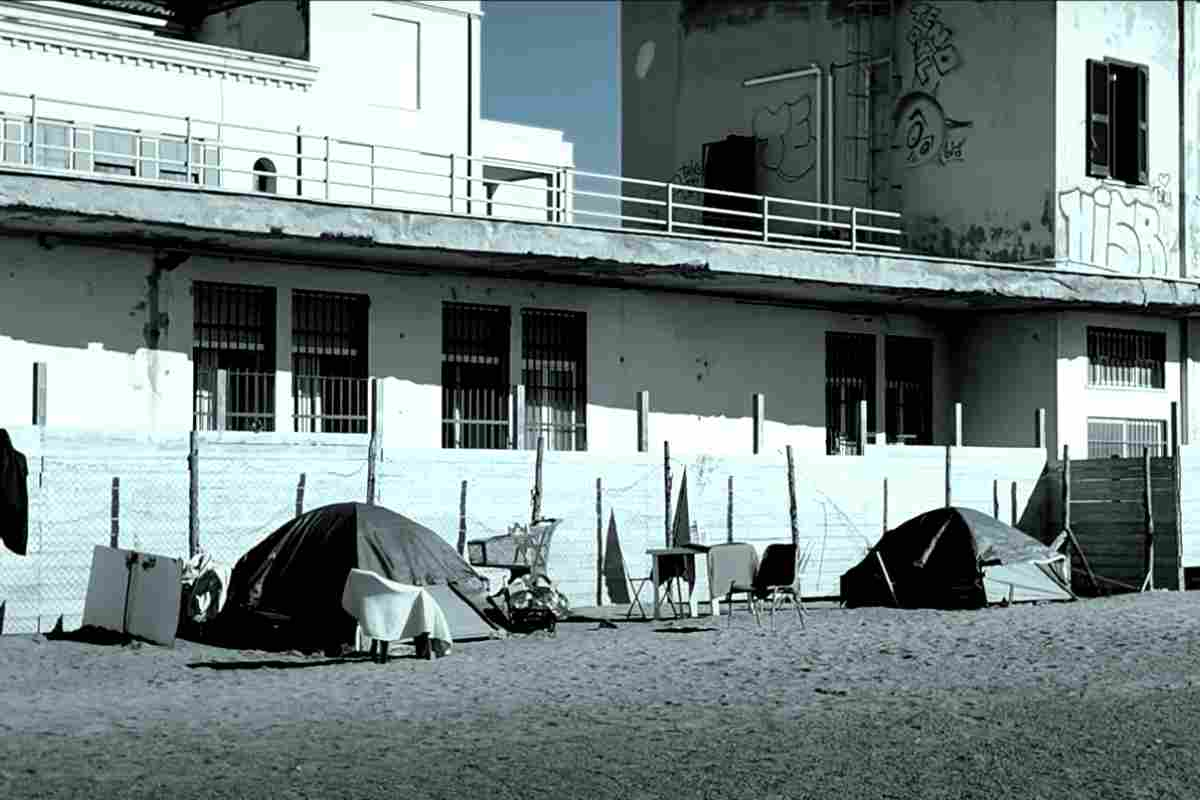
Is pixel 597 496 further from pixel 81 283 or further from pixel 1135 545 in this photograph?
pixel 1135 545

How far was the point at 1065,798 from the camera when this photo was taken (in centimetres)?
1329

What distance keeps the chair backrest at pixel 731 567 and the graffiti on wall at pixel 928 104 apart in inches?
545

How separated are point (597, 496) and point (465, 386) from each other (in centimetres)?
443

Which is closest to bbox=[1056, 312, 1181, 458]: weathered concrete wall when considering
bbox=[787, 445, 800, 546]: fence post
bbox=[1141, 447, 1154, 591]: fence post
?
bbox=[1141, 447, 1154, 591]: fence post

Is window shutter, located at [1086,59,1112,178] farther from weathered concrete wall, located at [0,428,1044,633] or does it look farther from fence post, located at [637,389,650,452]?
fence post, located at [637,389,650,452]

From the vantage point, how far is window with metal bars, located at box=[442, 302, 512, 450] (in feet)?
101

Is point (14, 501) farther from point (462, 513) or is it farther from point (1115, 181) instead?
point (1115, 181)

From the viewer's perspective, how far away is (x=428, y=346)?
99.8 ft

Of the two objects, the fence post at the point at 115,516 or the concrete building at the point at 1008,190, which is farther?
the concrete building at the point at 1008,190

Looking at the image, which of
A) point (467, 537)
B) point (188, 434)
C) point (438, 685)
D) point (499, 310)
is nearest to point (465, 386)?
point (499, 310)

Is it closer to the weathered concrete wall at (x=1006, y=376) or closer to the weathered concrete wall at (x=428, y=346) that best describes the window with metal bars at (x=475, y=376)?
the weathered concrete wall at (x=428, y=346)

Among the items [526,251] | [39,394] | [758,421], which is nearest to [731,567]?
[526,251]

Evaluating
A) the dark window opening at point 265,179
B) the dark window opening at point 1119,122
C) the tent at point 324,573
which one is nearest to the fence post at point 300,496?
the tent at point 324,573

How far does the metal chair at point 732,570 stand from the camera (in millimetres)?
24844
